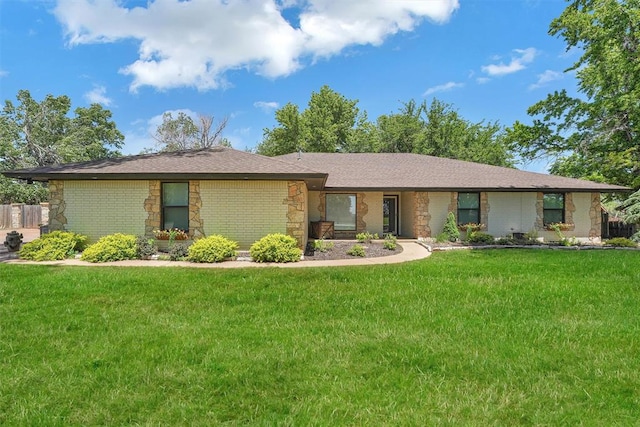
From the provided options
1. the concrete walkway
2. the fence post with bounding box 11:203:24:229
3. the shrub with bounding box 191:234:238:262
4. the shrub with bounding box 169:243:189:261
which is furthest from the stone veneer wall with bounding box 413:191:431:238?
the fence post with bounding box 11:203:24:229

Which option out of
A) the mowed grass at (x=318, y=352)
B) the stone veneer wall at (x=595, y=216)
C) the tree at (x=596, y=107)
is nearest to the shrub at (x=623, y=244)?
the stone veneer wall at (x=595, y=216)

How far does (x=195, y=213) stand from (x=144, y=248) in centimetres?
176

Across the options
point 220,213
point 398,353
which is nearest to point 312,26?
point 220,213

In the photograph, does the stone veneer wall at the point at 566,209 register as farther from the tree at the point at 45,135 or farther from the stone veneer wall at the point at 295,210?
the tree at the point at 45,135

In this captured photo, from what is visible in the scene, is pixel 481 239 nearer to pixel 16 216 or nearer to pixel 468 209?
pixel 468 209

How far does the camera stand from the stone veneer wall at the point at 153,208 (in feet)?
35.1

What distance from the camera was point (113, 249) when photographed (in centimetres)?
934

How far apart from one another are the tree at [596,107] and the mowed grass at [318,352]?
626 inches

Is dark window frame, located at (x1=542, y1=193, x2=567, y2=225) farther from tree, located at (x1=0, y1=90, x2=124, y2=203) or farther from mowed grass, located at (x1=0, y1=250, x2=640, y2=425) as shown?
tree, located at (x1=0, y1=90, x2=124, y2=203)

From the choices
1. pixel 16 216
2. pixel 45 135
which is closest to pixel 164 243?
pixel 16 216

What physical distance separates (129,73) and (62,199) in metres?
13.9

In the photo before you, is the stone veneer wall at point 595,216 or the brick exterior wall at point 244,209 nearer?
the brick exterior wall at point 244,209

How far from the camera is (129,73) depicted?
21219 mm

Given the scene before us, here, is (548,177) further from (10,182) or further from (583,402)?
(10,182)
